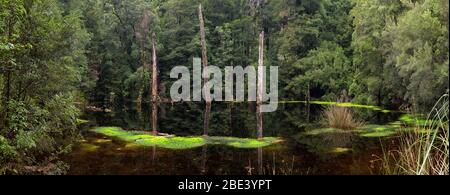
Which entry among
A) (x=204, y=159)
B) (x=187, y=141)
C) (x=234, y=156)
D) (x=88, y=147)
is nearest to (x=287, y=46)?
(x=187, y=141)

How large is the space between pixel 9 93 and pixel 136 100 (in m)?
27.4

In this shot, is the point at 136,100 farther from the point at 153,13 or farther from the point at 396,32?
the point at 396,32

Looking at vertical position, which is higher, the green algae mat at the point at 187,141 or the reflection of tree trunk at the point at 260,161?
the green algae mat at the point at 187,141

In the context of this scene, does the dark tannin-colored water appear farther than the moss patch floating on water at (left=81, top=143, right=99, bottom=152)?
No

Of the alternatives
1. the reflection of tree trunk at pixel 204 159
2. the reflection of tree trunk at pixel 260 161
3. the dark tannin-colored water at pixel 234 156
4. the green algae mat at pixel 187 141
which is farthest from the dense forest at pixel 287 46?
the reflection of tree trunk at pixel 260 161

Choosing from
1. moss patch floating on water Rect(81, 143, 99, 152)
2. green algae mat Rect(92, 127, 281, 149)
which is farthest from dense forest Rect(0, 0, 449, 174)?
green algae mat Rect(92, 127, 281, 149)

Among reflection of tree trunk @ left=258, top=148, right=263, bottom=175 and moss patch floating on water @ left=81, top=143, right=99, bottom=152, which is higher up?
moss patch floating on water @ left=81, top=143, right=99, bottom=152

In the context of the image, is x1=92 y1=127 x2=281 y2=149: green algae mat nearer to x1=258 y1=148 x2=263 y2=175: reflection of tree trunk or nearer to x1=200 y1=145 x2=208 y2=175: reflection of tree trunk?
x1=200 y1=145 x2=208 y2=175: reflection of tree trunk

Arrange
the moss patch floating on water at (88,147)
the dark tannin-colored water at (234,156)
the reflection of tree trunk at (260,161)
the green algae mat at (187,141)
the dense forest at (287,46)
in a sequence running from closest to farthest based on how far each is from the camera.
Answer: the reflection of tree trunk at (260,161), the dark tannin-colored water at (234,156), the moss patch floating on water at (88,147), the green algae mat at (187,141), the dense forest at (287,46)

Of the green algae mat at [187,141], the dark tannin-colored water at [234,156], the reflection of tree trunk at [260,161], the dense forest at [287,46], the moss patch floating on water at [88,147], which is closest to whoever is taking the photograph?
the reflection of tree trunk at [260,161]

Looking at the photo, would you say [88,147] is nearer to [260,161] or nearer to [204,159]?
[204,159]

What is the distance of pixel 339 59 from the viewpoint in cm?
3544

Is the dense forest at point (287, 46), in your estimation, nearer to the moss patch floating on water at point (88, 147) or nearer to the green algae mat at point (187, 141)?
the moss patch floating on water at point (88, 147)

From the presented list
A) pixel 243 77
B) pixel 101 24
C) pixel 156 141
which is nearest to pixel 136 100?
pixel 101 24
